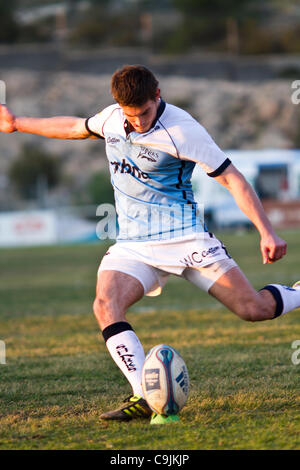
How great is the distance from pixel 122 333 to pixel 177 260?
59 centimetres

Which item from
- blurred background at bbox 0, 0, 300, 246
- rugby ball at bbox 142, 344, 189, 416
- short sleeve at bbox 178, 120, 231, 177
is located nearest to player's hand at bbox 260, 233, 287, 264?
short sleeve at bbox 178, 120, 231, 177

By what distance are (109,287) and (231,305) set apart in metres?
0.75

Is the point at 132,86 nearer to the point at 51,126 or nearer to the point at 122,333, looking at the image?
the point at 51,126

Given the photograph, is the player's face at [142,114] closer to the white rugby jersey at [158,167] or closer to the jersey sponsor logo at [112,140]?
the white rugby jersey at [158,167]

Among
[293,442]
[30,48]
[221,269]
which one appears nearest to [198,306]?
[221,269]

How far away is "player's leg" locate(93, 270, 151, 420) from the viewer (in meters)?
4.61

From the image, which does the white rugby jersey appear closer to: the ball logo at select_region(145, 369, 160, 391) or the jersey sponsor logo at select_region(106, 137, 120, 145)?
the jersey sponsor logo at select_region(106, 137, 120, 145)

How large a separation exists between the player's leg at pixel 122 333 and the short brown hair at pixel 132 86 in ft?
3.54

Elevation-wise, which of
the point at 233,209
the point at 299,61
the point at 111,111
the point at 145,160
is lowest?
the point at 233,209

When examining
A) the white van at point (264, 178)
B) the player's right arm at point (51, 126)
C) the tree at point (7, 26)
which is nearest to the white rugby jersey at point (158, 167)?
the player's right arm at point (51, 126)

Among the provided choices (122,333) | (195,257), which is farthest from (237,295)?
(122,333)

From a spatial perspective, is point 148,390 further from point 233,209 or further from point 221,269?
point 233,209

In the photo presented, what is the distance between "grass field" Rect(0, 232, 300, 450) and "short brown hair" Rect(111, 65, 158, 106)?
1807mm

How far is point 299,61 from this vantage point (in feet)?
224
